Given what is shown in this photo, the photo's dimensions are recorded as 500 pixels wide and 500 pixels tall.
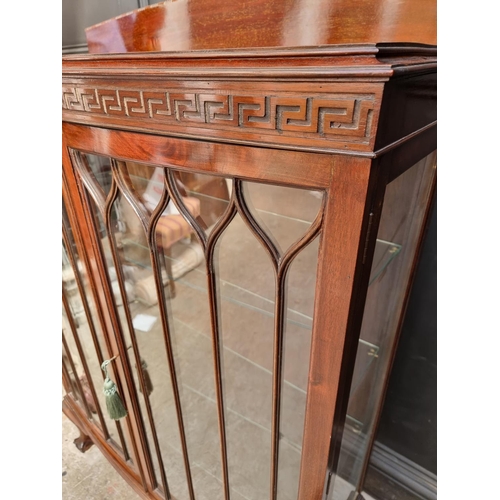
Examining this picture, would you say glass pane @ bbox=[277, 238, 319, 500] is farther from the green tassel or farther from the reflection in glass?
the green tassel

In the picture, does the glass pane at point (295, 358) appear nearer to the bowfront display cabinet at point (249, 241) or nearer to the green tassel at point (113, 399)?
the bowfront display cabinet at point (249, 241)

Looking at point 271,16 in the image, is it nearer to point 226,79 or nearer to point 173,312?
point 226,79

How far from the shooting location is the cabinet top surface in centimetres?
39

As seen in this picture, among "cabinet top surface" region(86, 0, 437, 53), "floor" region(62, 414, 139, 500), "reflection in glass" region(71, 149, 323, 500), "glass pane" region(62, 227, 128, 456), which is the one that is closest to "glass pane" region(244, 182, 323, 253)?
"reflection in glass" region(71, 149, 323, 500)

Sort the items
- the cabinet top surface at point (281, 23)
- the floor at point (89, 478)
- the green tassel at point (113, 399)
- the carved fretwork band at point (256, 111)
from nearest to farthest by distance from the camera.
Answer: the carved fretwork band at point (256, 111) < the cabinet top surface at point (281, 23) < the green tassel at point (113, 399) < the floor at point (89, 478)

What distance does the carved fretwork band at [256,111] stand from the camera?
0.26 metres

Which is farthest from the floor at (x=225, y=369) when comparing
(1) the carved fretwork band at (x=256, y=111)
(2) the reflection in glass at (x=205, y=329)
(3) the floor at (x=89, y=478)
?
(3) the floor at (x=89, y=478)

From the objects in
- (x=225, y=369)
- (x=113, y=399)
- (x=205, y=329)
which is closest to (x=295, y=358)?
(x=225, y=369)

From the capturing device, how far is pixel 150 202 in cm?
45

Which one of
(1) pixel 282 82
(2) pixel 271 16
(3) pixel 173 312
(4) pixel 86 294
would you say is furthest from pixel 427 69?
(4) pixel 86 294

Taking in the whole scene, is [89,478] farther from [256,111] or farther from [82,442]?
[256,111]

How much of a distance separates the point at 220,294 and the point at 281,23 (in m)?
0.40

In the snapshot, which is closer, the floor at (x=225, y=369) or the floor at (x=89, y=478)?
the floor at (x=225, y=369)

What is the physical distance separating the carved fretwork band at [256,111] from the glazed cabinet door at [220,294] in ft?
Answer: 0.07
